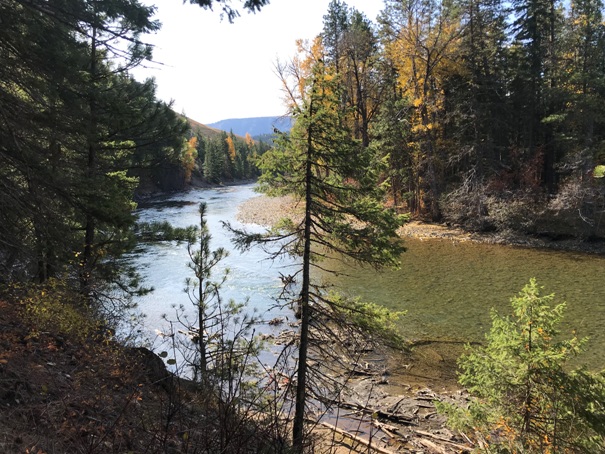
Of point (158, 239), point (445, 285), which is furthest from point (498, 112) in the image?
point (158, 239)

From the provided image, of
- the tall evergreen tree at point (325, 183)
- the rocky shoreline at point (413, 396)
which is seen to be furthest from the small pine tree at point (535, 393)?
the tall evergreen tree at point (325, 183)

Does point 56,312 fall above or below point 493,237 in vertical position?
above

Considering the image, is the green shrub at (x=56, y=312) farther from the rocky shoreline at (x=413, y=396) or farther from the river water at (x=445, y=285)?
the rocky shoreline at (x=413, y=396)

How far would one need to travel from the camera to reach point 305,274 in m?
6.41

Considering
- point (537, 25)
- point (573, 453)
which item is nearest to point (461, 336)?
point (573, 453)

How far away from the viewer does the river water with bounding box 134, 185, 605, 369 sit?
1113 cm

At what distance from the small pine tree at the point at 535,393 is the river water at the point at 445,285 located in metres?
5.51

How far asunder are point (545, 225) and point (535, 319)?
1904 centimetres

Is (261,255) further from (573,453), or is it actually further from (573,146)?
(573,146)

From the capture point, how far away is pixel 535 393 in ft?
15.4

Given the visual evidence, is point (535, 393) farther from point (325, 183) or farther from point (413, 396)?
point (325, 183)

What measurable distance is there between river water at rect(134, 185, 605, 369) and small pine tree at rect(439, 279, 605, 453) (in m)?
5.51

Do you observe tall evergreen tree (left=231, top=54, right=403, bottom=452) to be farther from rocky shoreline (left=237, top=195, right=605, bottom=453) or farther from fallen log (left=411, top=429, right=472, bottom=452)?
fallen log (left=411, top=429, right=472, bottom=452)

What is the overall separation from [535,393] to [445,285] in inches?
399
